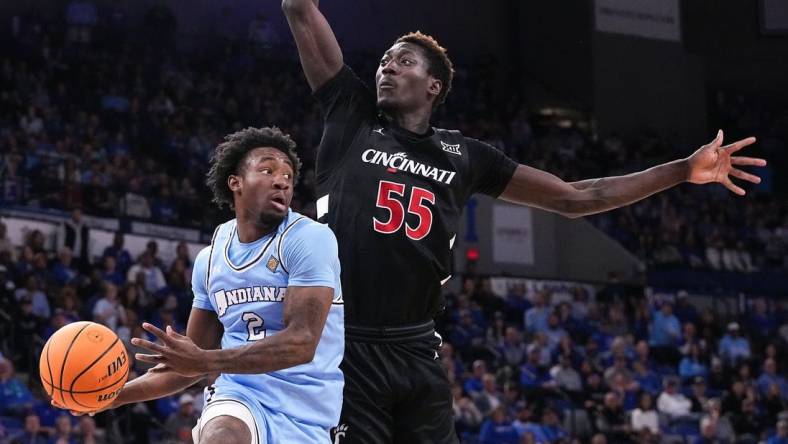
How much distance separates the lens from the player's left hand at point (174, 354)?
4.21m

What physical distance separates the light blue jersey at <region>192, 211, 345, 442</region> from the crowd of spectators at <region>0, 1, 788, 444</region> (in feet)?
25.3

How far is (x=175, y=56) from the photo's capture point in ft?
76.9

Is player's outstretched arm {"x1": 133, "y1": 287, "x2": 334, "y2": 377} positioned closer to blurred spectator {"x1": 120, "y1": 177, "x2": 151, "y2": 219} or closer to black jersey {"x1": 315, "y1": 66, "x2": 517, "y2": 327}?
black jersey {"x1": 315, "y1": 66, "x2": 517, "y2": 327}

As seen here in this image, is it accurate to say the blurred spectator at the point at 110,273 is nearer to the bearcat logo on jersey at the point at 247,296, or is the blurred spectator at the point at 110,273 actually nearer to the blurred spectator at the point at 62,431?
the blurred spectator at the point at 62,431

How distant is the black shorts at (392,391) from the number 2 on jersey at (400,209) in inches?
17.5

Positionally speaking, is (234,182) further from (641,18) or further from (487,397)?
(641,18)

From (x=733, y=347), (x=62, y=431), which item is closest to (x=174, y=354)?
(x=62, y=431)

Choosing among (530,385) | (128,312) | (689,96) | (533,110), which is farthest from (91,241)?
(689,96)

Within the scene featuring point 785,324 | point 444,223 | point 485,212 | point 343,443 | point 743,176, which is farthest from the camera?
point 485,212

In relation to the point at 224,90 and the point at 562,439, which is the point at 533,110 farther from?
the point at 562,439

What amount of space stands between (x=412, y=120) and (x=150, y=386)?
5.78 feet

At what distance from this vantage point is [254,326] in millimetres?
4824

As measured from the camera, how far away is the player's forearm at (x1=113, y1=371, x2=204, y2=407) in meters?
5.03

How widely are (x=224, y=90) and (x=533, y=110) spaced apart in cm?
962
